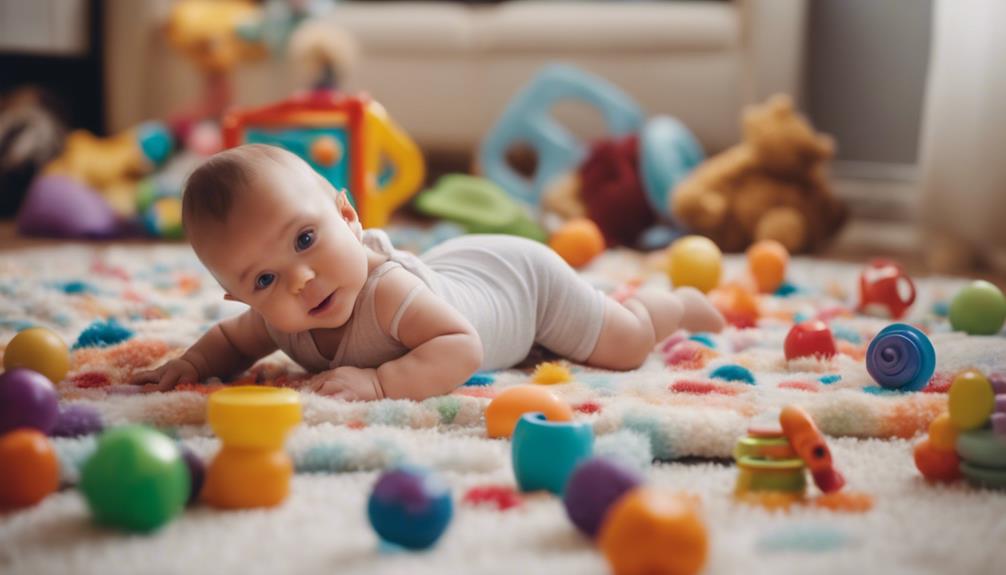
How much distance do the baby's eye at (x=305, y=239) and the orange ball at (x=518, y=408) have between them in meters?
0.23

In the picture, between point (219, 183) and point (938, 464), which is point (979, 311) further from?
point (219, 183)

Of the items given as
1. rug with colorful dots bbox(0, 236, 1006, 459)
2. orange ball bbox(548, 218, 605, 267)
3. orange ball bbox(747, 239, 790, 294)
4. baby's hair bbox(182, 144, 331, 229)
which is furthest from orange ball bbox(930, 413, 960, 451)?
orange ball bbox(548, 218, 605, 267)

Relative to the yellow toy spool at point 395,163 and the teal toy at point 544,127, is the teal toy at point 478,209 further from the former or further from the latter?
the teal toy at point 544,127

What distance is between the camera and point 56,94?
10.9 feet

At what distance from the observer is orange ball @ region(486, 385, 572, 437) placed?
0.89m

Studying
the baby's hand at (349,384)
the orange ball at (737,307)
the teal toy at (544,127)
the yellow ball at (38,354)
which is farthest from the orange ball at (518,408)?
the teal toy at (544,127)

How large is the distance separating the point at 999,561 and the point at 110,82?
3.14 metres

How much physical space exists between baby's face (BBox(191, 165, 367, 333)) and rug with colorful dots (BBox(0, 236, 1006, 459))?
0.32 ft

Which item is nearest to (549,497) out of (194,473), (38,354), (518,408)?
(518,408)

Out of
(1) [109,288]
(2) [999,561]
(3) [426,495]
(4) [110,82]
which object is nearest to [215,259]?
(3) [426,495]

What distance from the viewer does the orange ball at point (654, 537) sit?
0.59 meters

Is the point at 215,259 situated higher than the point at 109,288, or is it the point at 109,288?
the point at 215,259

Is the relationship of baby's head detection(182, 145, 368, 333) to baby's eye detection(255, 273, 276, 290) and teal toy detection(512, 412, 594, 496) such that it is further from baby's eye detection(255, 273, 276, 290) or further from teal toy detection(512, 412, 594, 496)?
teal toy detection(512, 412, 594, 496)

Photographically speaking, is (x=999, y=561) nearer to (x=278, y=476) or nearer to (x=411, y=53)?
(x=278, y=476)
